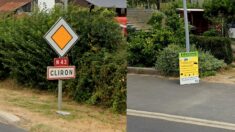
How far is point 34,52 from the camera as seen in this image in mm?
11453

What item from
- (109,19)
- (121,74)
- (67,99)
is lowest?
(67,99)

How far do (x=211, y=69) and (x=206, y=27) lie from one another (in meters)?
9.52

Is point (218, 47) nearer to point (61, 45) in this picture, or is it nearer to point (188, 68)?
point (188, 68)

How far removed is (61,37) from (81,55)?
6.97ft

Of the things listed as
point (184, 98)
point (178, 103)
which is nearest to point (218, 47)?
point (184, 98)

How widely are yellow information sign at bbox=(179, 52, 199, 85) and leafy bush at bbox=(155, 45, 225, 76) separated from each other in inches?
24.6

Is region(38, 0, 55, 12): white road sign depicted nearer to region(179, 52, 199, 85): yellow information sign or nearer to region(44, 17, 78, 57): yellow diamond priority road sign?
region(179, 52, 199, 85): yellow information sign

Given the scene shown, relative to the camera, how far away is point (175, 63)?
40.6 feet

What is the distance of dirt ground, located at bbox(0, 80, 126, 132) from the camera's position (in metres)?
7.48

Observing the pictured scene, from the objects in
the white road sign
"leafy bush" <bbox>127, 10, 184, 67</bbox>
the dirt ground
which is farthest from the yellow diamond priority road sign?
"leafy bush" <bbox>127, 10, 184, 67</bbox>

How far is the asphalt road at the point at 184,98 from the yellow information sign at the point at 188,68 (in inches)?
8.4

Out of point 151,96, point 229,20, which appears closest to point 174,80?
point 151,96

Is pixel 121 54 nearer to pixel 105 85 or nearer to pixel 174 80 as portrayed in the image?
pixel 105 85

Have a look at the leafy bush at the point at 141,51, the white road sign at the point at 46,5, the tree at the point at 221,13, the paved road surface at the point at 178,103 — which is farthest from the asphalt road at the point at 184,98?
the tree at the point at 221,13
